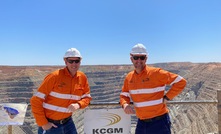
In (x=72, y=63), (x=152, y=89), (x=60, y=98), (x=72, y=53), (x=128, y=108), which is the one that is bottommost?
(x=128, y=108)

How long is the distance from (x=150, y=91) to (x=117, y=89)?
8425 cm

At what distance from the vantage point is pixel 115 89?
8900 cm

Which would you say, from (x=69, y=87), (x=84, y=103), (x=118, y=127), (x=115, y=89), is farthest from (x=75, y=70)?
(x=115, y=89)

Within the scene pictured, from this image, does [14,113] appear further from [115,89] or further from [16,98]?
[115,89]

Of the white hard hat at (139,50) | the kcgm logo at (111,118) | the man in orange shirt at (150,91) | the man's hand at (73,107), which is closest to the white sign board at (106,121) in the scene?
the kcgm logo at (111,118)

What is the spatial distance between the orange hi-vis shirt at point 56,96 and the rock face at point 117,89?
26055 mm

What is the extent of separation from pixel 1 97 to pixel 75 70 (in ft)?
218

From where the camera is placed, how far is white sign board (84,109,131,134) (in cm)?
439

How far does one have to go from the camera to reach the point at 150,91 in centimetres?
364

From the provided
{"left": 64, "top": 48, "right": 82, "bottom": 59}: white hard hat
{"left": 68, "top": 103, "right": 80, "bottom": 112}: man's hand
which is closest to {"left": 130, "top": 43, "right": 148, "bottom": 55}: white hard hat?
{"left": 64, "top": 48, "right": 82, "bottom": 59}: white hard hat

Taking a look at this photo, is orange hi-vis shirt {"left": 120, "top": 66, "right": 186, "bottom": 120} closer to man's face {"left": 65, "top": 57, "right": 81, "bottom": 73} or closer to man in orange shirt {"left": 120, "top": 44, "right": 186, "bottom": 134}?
man in orange shirt {"left": 120, "top": 44, "right": 186, "bottom": 134}

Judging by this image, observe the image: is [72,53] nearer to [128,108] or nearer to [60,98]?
[60,98]

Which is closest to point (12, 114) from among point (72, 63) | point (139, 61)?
point (72, 63)

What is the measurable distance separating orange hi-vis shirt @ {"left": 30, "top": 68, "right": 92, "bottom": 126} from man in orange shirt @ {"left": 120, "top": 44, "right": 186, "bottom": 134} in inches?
32.0
